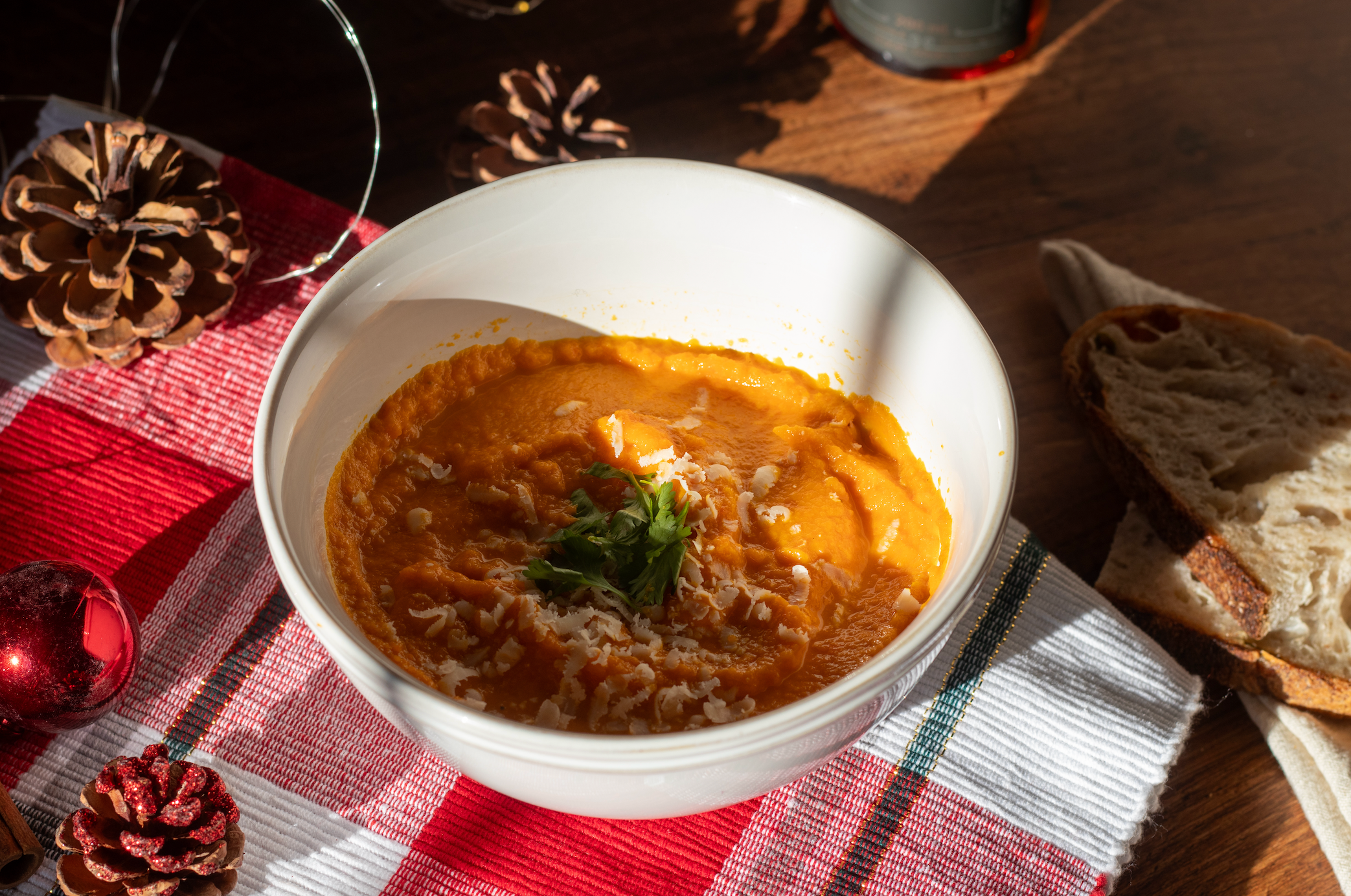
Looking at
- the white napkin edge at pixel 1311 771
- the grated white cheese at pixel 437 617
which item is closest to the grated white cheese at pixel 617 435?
the grated white cheese at pixel 437 617

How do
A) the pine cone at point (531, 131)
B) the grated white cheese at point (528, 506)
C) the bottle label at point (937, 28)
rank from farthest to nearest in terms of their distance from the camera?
the bottle label at point (937, 28) < the pine cone at point (531, 131) < the grated white cheese at point (528, 506)

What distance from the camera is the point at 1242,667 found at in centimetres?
171

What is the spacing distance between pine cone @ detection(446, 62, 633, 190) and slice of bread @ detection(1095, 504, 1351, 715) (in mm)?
1195

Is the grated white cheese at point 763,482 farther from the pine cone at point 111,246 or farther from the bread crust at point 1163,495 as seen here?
the pine cone at point 111,246

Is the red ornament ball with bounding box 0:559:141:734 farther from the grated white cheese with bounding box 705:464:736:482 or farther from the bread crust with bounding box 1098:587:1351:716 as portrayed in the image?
the bread crust with bounding box 1098:587:1351:716

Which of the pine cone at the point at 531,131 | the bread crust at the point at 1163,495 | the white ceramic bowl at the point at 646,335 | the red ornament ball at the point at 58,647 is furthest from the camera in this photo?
the pine cone at the point at 531,131

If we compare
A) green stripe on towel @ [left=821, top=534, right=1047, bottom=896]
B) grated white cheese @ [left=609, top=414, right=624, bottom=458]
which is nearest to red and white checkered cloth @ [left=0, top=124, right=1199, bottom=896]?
green stripe on towel @ [left=821, top=534, right=1047, bottom=896]

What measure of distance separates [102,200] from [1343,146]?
2.48 metres

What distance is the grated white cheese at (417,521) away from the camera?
1476 millimetres

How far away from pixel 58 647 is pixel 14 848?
0.24m

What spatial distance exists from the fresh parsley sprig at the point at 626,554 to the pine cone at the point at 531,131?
0.89m

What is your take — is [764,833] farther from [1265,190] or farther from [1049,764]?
[1265,190]

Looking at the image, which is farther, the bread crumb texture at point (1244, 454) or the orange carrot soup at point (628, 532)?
the bread crumb texture at point (1244, 454)

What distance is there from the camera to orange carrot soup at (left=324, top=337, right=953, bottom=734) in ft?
4.34
